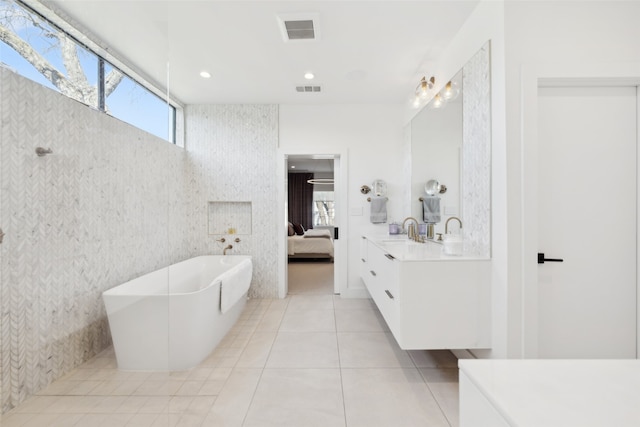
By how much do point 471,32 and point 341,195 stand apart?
2.17 meters

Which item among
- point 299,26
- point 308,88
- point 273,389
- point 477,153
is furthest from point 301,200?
point 273,389

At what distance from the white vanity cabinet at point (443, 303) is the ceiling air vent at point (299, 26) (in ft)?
6.17

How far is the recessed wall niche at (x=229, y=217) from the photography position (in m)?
3.78

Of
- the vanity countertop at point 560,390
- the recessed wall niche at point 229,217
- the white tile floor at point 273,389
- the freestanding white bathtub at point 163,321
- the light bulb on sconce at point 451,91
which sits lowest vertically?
the white tile floor at point 273,389

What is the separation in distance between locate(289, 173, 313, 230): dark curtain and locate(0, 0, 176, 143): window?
6597 mm

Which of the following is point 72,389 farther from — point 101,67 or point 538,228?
point 538,228

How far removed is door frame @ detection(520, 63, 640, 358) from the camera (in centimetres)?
161

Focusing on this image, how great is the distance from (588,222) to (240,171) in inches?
136

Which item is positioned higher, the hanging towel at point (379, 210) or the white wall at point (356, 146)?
the white wall at point (356, 146)

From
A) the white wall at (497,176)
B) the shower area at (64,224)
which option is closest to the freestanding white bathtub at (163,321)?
the shower area at (64,224)

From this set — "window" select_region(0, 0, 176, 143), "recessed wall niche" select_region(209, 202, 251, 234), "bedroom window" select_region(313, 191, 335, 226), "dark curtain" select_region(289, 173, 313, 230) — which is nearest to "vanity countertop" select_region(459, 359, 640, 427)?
"window" select_region(0, 0, 176, 143)

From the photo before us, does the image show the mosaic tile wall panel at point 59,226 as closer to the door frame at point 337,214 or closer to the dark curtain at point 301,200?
the door frame at point 337,214

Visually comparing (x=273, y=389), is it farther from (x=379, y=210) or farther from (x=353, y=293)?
(x=379, y=210)

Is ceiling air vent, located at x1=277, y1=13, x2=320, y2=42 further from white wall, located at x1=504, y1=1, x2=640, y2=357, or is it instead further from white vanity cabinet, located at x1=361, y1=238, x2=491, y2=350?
white vanity cabinet, located at x1=361, y1=238, x2=491, y2=350
